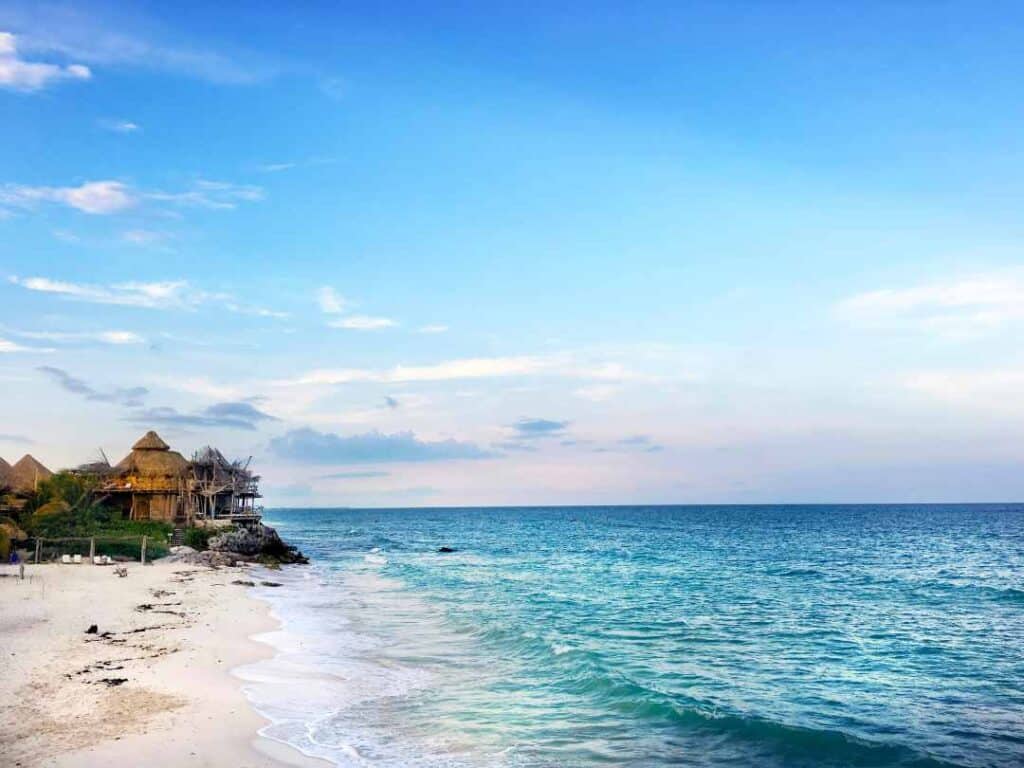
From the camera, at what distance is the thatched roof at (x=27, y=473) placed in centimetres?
5543

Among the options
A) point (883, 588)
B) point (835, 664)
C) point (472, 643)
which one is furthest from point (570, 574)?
point (835, 664)

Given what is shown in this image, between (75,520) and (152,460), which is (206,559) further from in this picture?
(152,460)

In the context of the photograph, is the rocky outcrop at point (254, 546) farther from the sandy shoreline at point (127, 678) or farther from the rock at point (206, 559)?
the sandy shoreline at point (127, 678)

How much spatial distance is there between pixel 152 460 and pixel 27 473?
8597 mm

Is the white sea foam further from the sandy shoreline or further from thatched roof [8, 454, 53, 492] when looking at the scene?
thatched roof [8, 454, 53, 492]

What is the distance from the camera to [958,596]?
37.9 metres

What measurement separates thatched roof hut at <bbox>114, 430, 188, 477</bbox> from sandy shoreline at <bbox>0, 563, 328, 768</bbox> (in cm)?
2836

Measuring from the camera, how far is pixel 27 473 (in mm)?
57250

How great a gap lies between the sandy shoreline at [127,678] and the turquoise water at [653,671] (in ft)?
3.60

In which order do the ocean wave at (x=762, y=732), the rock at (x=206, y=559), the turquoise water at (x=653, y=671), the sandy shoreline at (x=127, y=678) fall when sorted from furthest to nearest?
the rock at (x=206, y=559) < the turquoise water at (x=653, y=671) < the ocean wave at (x=762, y=732) < the sandy shoreline at (x=127, y=678)

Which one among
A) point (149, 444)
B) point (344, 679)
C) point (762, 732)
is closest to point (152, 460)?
point (149, 444)

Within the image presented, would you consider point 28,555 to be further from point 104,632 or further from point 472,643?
point 472,643

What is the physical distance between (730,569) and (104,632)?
42.0 m

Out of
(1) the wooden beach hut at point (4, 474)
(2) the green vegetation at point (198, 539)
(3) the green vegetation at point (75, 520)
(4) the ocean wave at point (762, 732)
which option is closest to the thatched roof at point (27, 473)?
(1) the wooden beach hut at point (4, 474)
